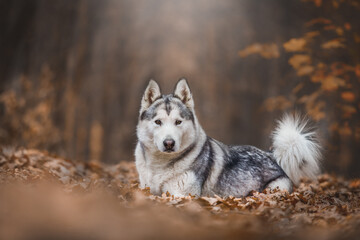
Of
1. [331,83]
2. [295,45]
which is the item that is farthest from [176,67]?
[331,83]

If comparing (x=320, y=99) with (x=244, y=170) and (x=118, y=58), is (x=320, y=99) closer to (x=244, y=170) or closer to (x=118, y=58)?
(x=244, y=170)

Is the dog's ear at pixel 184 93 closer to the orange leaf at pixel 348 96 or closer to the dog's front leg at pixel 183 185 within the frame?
the dog's front leg at pixel 183 185

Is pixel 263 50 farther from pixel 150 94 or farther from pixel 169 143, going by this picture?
pixel 169 143

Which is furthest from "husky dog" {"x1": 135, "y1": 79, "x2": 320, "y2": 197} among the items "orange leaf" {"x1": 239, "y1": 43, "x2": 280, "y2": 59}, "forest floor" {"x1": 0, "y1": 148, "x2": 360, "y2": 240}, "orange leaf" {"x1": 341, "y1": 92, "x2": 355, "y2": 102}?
"orange leaf" {"x1": 239, "y1": 43, "x2": 280, "y2": 59}

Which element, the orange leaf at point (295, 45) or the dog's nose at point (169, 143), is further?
the orange leaf at point (295, 45)

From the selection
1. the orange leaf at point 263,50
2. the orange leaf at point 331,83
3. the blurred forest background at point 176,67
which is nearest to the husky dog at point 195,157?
the blurred forest background at point 176,67

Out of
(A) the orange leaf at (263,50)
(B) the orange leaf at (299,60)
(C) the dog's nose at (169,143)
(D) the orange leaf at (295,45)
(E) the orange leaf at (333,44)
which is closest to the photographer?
(C) the dog's nose at (169,143)

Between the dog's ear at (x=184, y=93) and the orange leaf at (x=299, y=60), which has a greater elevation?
the orange leaf at (x=299, y=60)

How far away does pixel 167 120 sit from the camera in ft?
14.4

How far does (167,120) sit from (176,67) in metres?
8.01

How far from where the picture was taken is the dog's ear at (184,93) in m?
4.72

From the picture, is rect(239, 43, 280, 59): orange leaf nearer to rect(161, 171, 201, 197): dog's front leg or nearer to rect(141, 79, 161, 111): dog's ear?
rect(141, 79, 161, 111): dog's ear

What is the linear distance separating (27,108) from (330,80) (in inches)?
306

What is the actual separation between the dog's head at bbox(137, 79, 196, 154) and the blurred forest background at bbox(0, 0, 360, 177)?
13.4ft
